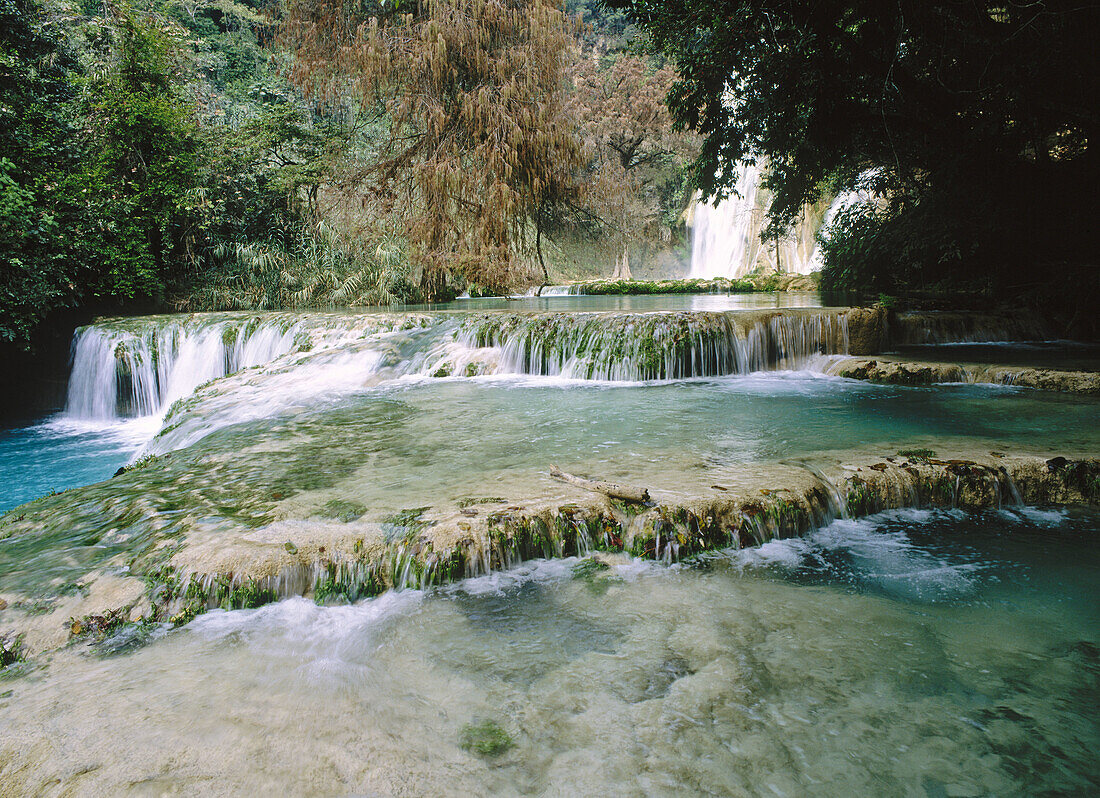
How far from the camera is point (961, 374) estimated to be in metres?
6.62

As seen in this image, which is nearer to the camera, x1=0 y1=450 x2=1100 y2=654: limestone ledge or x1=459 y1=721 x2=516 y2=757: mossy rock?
x1=459 y1=721 x2=516 y2=757: mossy rock

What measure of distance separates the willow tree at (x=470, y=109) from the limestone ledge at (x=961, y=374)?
8.38 metres

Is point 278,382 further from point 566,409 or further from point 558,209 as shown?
point 558,209

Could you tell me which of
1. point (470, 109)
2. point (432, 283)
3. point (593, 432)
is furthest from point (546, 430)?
point (432, 283)

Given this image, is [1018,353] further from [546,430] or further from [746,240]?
[746,240]

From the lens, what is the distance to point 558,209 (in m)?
14.9

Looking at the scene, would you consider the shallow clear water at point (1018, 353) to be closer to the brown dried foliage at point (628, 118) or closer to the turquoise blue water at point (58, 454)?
the turquoise blue water at point (58, 454)

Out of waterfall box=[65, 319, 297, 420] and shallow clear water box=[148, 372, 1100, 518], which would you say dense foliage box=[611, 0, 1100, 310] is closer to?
shallow clear water box=[148, 372, 1100, 518]

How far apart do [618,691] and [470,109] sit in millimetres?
13278

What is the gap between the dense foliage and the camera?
6.12 meters

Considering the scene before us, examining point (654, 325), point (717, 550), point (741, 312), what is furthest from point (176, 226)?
point (717, 550)

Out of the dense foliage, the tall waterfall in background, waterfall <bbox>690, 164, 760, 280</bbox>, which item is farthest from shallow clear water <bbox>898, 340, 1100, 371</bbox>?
waterfall <bbox>690, 164, 760, 280</bbox>

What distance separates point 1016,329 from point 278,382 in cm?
1102

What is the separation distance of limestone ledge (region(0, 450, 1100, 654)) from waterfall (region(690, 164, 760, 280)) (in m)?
24.0
